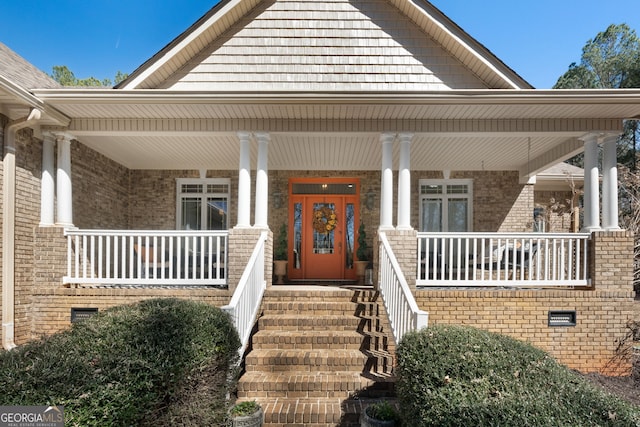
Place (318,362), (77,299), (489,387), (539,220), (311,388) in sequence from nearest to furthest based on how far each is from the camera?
(489,387)
(311,388)
(318,362)
(77,299)
(539,220)

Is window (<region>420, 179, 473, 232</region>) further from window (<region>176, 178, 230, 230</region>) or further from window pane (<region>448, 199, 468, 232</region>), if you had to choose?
window (<region>176, 178, 230, 230</region>)

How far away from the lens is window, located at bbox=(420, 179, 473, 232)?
8.95 m

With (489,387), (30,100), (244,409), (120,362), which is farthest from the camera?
(30,100)

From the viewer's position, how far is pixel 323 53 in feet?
21.0

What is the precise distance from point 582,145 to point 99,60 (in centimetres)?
2715

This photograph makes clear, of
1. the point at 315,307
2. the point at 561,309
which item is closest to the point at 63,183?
the point at 315,307

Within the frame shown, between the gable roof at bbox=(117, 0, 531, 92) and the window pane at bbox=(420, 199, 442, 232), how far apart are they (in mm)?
3373

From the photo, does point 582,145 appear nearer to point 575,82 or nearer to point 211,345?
point 211,345

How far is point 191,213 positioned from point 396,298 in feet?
20.8

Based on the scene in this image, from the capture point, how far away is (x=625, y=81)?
18219mm

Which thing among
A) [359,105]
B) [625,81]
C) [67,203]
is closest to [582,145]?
[359,105]

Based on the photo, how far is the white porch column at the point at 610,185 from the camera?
555cm

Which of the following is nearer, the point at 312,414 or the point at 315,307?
the point at 312,414

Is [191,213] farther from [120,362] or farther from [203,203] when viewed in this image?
[120,362]
